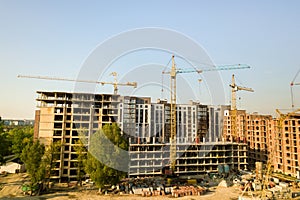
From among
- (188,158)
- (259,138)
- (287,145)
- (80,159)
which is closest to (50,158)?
(80,159)

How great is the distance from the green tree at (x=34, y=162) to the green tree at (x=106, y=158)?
5148mm

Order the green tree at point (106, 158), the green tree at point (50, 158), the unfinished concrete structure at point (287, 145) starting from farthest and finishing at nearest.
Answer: the unfinished concrete structure at point (287, 145) < the green tree at point (50, 158) < the green tree at point (106, 158)

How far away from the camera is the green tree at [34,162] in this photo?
2333 cm

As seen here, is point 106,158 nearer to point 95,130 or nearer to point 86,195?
point 86,195

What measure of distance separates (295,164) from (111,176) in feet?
91.1

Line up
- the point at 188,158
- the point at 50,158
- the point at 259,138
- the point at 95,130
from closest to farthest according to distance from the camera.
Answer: the point at 50,158
the point at 95,130
the point at 188,158
the point at 259,138

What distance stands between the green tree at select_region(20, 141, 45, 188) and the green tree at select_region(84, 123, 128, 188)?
5.15m

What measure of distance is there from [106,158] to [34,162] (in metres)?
8.44

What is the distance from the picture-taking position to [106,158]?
74.7 ft

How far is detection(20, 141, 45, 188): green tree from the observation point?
918 inches

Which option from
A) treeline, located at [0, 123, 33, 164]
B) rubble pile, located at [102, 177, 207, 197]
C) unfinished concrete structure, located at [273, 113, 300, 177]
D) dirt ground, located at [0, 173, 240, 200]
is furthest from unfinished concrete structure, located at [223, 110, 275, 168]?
treeline, located at [0, 123, 33, 164]

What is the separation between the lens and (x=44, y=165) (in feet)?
78.8

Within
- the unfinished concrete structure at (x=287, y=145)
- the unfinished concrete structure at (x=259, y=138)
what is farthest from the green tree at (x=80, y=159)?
the unfinished concrete structure at (x=287, y=145)

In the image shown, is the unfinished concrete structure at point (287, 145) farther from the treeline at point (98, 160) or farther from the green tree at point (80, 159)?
the green tree at point (80, 159)
